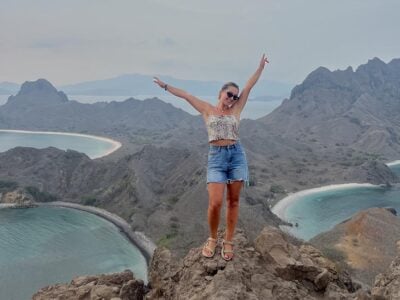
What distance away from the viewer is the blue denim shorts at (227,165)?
31.4 feet

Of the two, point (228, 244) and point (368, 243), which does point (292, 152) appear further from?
point (228, 244)

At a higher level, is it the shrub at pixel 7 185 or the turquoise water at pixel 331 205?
the shrub at pixel 7 185

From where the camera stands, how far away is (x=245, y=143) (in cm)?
17650

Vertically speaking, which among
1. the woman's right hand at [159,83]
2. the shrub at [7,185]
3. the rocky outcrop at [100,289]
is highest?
the woman's right hand at [159,83]

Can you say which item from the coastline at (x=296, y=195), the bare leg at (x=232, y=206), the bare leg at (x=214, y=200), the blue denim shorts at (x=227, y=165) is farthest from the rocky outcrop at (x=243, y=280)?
the coastline at (x=296, y=195)

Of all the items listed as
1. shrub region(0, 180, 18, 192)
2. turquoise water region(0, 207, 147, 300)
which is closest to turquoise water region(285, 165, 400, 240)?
turquoise water region(0, 207, 147, 300)

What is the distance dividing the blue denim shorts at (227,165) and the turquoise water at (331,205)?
3191 inches

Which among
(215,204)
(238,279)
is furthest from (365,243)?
(215,204)

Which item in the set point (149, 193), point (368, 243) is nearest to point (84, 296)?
point (368, 243)

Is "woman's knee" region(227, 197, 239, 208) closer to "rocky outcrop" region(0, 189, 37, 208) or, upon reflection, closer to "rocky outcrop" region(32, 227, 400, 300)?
"rocky outcrop" region(32, 227, 400, 300)

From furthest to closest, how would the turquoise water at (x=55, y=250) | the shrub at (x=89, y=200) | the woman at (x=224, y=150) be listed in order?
the shrub at (x=89, y=200)
the turquoise water at (x=55, y=250)
the woman at (x=224, y=150)

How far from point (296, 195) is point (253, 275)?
115838 millimetres

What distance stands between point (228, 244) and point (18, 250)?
3123 inches

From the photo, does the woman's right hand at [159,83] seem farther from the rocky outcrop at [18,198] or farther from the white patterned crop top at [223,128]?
the rocky outcrop at [18,198]
